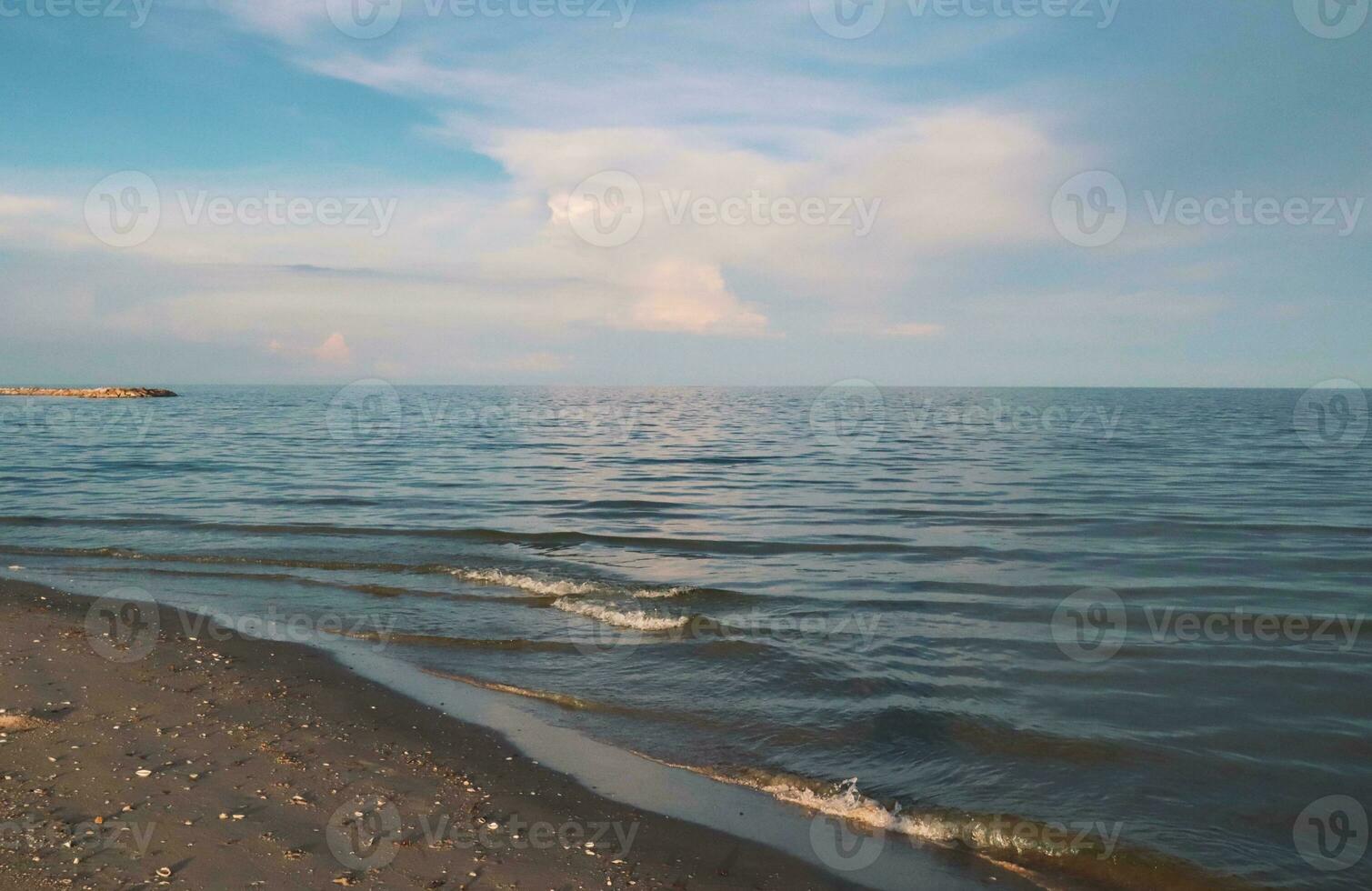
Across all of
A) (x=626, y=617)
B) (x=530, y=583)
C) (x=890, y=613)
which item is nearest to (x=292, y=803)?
(x=626, y=617)

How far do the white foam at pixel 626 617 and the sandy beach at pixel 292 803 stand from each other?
3764 mm

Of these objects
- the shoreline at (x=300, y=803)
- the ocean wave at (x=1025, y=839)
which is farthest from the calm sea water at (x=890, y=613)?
the shoreline at (x=300, y=803)

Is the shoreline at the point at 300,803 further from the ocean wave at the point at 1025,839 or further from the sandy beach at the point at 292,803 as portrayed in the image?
the ocean wave at the point at 1025,839

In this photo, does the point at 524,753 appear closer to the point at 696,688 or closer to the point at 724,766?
the point at 724,766

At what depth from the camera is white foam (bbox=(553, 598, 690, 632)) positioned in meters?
11.4

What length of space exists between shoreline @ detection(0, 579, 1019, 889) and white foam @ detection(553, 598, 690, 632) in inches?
147

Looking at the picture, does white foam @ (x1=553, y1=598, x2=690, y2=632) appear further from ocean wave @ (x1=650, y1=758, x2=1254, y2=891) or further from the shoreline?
ocean wave @ (x1=650, y1=758, x2=1254, y2=891)

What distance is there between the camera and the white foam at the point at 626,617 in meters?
11.4

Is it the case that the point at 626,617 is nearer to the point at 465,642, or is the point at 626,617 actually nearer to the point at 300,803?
the point at 465,642

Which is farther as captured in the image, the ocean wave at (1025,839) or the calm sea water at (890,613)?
the calm sea water at (890,613)

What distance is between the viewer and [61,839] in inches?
198

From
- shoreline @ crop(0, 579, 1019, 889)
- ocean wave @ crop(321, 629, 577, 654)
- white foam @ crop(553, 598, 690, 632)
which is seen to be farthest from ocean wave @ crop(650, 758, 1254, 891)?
white foam @ crop(553, 598, 690, 632)

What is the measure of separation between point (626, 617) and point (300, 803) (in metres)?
6.26

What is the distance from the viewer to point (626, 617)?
38.7ft
